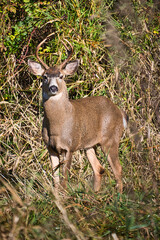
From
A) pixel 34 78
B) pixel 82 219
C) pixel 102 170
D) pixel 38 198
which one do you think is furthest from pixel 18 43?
pixel 82 219

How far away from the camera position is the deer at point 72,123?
5047 mm

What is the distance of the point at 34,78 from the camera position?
6707mm

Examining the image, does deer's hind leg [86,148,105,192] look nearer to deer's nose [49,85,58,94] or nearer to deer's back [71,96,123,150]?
deer's back [71,96,123,150]

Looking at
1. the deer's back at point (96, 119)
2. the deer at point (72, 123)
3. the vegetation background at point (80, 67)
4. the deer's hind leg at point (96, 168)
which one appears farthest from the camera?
the vegetation background at point (80, 67)

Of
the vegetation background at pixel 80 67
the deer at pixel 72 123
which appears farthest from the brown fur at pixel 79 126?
the vegetation background at pixel 80 67

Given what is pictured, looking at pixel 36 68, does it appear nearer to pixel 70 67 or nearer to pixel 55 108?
pixel 70 67

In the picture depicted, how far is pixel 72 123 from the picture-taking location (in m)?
5.21

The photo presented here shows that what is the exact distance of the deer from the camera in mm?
5047

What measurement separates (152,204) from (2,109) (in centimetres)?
357

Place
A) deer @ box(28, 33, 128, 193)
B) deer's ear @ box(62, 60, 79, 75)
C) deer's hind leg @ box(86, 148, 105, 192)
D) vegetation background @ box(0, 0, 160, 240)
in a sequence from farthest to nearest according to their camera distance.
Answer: vegetation background @ box(0, 0, 160, 240)
deer's hind leg @ box(86, 148, 105, 192)
deer's ear @ box(62, 60, 79, 75)
deer @ box(28, 33, 128, 193)

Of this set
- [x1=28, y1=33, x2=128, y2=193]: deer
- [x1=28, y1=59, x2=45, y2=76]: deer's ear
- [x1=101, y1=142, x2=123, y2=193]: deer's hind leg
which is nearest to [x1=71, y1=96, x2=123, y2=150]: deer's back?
[x1=28, y1=33, x2=128, y2=193]: deer

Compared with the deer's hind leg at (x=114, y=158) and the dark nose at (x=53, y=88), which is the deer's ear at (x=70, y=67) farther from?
the deer's hind leg at (x=114, y=158)

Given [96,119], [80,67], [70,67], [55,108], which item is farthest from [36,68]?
[80,67]

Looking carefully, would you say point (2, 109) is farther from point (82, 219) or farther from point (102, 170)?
point (82, 219)
